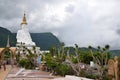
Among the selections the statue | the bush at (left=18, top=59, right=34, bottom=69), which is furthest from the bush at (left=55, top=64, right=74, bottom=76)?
the bush at (left=18, top=59, right=34, bottom=69)

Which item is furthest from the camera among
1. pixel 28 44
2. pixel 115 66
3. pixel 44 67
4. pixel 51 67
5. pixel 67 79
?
pixel 28 44

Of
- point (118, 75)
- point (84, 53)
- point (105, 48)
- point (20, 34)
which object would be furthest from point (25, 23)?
point (118, 75)

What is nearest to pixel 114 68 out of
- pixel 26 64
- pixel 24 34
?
pixel 26 64

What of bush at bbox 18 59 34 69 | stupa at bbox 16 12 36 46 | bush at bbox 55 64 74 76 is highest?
stupa at bbox 16 12 36 46

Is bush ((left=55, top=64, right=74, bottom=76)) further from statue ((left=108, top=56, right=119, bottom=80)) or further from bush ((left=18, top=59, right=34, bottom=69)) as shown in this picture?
bush ((left=18, top=59, right=34, bottom=69))

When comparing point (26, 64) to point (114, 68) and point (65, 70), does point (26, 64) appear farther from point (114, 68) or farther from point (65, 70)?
point (114, 68)

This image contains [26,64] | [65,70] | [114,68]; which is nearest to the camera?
[114,68]

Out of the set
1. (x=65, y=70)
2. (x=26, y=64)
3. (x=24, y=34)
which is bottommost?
(x=65, y=70)

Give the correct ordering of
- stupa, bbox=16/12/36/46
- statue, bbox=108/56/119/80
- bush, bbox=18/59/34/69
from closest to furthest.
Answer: statue, bbox=108/56/119/80 < bush, bbox=18/59/34/69 < stupa, bbox=16/12/36/46

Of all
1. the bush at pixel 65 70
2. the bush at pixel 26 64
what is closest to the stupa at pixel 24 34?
the bush at pixel 26 64

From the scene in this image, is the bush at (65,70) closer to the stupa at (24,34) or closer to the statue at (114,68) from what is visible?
the statue at (114,68)

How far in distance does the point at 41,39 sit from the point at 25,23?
91.2m

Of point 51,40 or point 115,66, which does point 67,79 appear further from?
point 51,40

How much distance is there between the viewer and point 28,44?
66.1m
